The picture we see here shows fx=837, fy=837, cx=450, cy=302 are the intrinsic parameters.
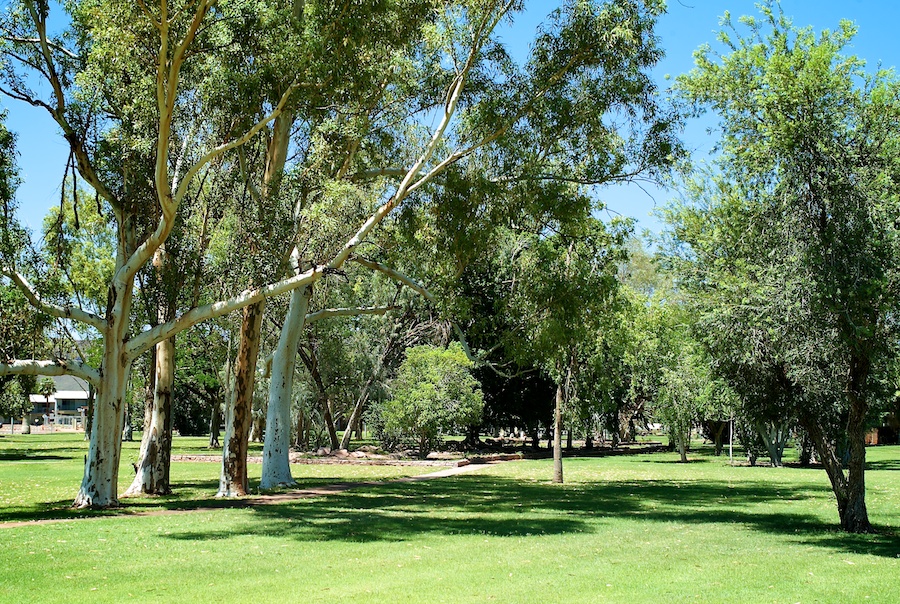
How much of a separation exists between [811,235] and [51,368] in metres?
13.7

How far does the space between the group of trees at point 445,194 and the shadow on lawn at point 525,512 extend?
6.34 ft

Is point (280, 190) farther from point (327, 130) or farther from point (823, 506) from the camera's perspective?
point (823, 506)

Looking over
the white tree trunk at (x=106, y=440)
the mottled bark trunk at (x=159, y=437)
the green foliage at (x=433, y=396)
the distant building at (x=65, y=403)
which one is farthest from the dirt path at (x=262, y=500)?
the distant building at (x=65, y=403)

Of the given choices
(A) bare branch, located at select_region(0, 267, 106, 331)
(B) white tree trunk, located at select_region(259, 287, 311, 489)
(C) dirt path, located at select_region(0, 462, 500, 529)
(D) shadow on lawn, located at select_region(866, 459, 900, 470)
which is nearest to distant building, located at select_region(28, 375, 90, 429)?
(C) dirt path, located at select_region(0, 462, 500, 529)

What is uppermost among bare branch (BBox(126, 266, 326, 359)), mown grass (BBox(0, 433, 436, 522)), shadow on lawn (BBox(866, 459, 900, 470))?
bare branch (BBox(126, 266, 326, 359))

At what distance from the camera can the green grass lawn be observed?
867 cm

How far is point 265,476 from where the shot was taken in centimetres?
2130

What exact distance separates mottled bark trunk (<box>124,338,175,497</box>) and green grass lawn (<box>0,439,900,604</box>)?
2.57 m

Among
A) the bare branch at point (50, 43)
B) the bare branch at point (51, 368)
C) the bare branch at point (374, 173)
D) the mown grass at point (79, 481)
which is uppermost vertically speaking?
the bare branch at point (50, 43)

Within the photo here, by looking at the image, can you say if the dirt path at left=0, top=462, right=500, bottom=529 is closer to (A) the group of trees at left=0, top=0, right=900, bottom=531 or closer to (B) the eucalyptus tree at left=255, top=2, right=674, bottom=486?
(A) the group of trees at left=0, top=0, right=900, bottom=531

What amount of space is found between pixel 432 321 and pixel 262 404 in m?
11.0

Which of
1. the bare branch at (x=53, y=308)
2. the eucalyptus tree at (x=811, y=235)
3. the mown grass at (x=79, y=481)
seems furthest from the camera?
the mown grass at (x=79, y=481)

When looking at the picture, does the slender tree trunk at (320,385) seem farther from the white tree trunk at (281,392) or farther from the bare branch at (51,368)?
the bare branch at (51,368)

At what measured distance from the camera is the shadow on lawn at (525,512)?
43.8ft
